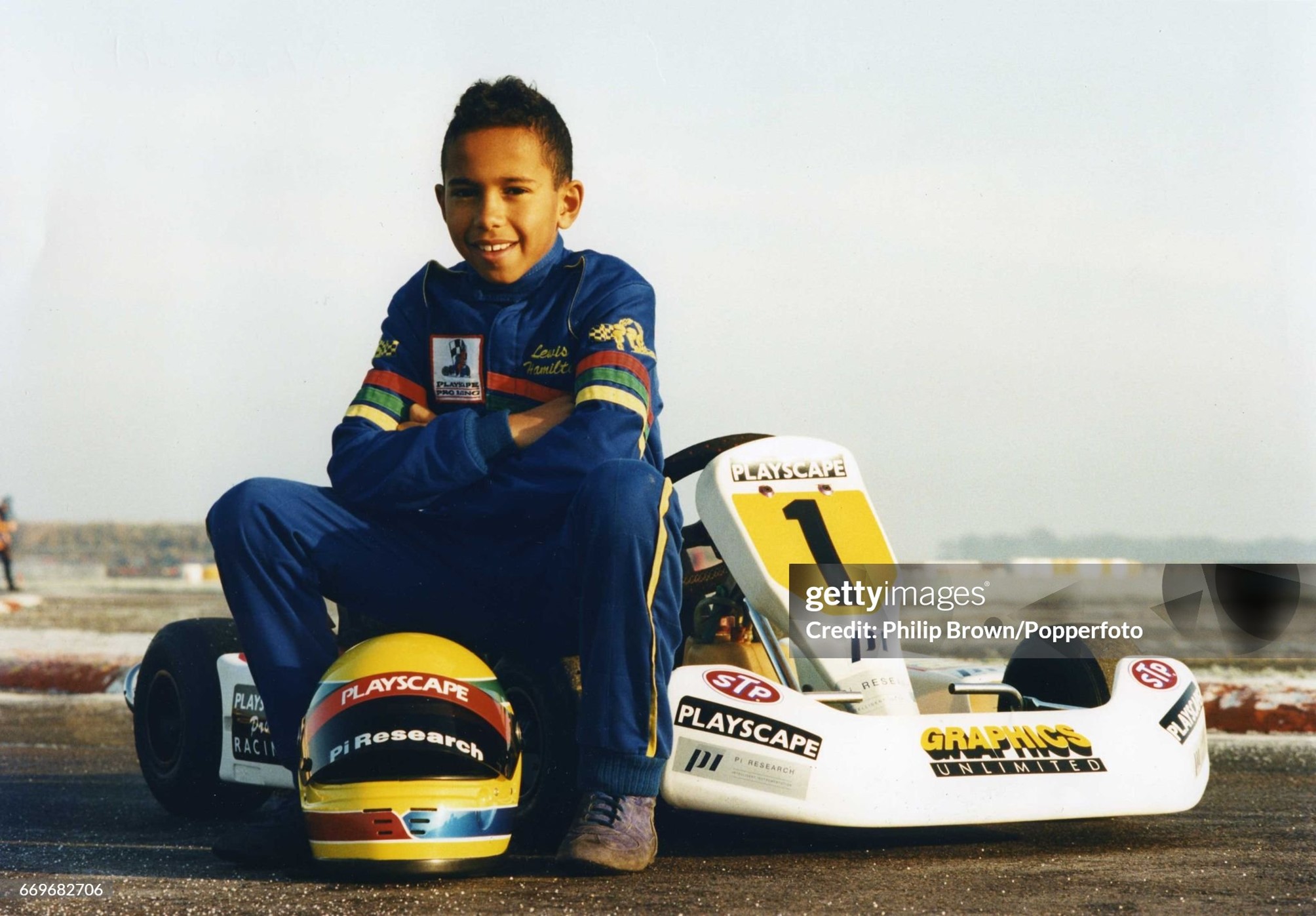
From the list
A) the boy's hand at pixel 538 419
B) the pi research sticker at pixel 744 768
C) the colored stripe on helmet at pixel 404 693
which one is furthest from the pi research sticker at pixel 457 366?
the pi research sticker at pixel 744 768

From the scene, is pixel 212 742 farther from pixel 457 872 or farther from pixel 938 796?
pixel 938 796

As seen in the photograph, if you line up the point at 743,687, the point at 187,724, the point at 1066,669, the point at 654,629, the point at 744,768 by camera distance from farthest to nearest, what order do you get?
the point at 187,724 < the point at 1066,669 < the point at 743,687 < the point at 744,768 < the point at 654,629

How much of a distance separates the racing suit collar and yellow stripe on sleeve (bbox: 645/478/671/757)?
1.93ft

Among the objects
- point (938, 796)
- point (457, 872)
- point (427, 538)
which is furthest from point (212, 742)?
point (938, 796)

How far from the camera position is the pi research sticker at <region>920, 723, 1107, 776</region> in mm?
3191

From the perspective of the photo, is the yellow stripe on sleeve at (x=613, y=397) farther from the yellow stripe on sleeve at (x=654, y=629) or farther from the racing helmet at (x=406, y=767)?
the racing helmet at (x=406, y=767)

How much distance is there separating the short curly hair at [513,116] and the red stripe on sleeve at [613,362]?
0.46 meters

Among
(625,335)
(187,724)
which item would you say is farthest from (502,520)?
(187,724)

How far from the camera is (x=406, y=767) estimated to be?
2.71 metres

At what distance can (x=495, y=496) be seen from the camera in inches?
118

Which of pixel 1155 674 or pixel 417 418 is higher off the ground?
pixel 417 418

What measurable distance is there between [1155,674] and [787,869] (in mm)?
1175

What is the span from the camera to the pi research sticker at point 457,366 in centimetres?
321

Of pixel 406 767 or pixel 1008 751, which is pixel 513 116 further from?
pixel 1008 751
